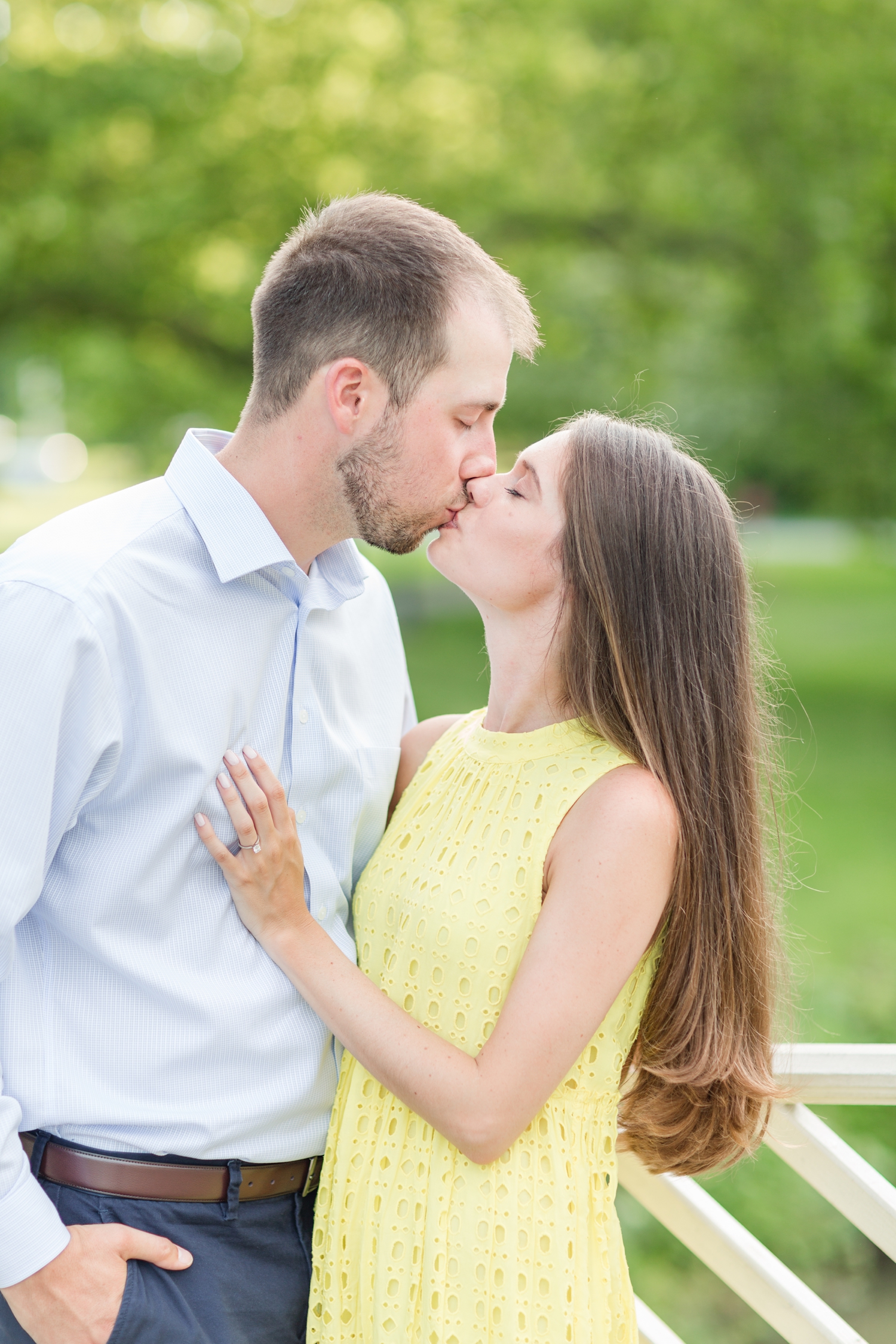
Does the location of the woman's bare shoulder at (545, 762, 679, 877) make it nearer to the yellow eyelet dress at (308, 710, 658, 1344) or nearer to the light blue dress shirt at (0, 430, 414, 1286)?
the yellow eyelet dress at (308, 710, 658, 1344)

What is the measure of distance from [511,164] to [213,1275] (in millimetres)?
10579

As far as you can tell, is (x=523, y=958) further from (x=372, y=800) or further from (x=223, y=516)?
(x=223, y=516)

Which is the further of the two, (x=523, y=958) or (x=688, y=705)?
(x=688, y=705)

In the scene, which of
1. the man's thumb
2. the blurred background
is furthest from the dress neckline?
the blurred background

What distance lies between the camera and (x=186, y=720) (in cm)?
204

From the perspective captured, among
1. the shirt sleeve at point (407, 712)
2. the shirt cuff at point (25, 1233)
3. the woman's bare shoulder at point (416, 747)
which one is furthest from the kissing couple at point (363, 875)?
the shirt sleeve at point (407, 712)

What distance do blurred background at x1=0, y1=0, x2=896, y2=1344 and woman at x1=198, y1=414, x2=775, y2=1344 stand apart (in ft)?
16.9

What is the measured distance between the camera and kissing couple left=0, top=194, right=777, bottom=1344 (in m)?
1.96

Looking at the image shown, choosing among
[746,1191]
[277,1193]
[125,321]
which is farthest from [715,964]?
[125,321]

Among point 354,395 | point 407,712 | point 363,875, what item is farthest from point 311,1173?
point 354,395

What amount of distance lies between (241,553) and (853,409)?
1211cm

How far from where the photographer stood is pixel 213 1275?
203cm

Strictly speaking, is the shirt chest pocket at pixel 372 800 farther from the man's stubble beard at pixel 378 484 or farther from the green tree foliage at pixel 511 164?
the green tree foliage at pixel 511 164

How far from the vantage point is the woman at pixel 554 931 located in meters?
1.99
